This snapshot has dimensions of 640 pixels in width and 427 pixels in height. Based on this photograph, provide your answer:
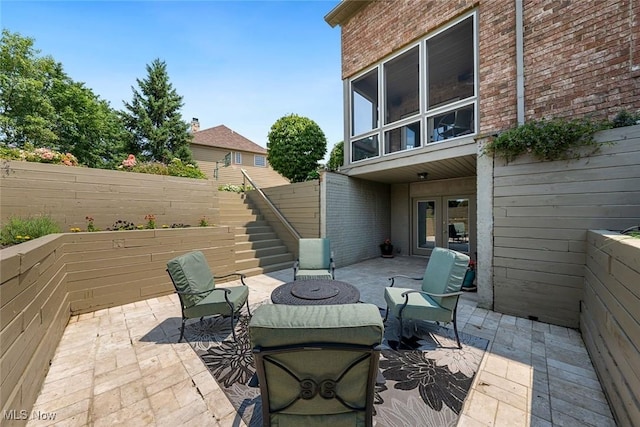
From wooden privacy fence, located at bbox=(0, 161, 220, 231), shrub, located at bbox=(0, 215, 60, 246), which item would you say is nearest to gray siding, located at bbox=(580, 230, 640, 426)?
shrub, located at bbox=(0, 215, 60, 246)

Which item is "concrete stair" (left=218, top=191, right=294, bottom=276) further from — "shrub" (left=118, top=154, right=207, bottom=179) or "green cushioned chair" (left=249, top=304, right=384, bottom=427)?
"green cushioned chair" (left=249, top=304, right=384, bottom=427)

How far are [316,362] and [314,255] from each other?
3377 millimetres

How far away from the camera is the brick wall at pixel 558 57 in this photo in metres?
3.30

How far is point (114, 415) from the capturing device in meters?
1.90

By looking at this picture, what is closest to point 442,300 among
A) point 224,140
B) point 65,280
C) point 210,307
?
point 210,307

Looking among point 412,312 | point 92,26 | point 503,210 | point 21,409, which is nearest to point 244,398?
point 21,409

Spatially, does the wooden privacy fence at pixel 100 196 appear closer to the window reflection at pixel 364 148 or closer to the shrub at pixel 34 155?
the shrub at pixel 34 155

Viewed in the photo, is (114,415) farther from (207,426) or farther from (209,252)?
(209,252)

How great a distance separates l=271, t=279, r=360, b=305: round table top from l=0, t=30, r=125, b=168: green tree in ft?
51.8

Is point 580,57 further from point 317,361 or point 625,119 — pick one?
point 317,361

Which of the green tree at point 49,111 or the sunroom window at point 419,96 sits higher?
the green tree at point 49,111

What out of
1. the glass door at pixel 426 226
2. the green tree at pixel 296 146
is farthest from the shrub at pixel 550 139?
the green tree at pixel 296 146

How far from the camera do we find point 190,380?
7.54 feet

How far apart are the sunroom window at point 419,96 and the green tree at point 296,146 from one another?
1.70 m
